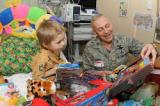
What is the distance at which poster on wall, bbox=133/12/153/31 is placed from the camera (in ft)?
10.1

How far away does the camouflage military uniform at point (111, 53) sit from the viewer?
186 cm

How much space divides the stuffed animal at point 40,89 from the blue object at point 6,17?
115 cm

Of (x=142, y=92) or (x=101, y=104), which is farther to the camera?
(x=142, y=92)

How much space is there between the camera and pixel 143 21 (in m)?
3.18

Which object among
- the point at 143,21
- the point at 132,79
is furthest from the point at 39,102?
the point at 143,21

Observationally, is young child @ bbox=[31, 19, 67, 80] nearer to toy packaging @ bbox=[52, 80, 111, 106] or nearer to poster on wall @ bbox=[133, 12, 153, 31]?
toy packaging @ bbox=[52, 80, 111, 106]

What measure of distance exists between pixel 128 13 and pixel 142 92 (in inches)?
92.7

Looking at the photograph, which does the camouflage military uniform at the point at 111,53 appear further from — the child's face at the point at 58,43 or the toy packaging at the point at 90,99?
the toy packaging at the point at 90,99

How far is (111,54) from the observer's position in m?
1.89

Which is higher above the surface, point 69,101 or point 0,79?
point 69,101

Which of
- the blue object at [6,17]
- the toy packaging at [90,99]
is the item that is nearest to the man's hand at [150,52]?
the toy packaging at [90,99]

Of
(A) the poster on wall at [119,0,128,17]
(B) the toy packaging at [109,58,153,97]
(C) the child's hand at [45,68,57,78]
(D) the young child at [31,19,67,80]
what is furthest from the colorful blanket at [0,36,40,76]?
(A) the poster on wall at [119,0,128,17]

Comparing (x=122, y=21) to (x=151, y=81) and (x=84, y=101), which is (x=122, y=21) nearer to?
(x=151, y=81)

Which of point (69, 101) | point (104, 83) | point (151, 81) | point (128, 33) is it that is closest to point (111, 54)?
point (151, 81)
